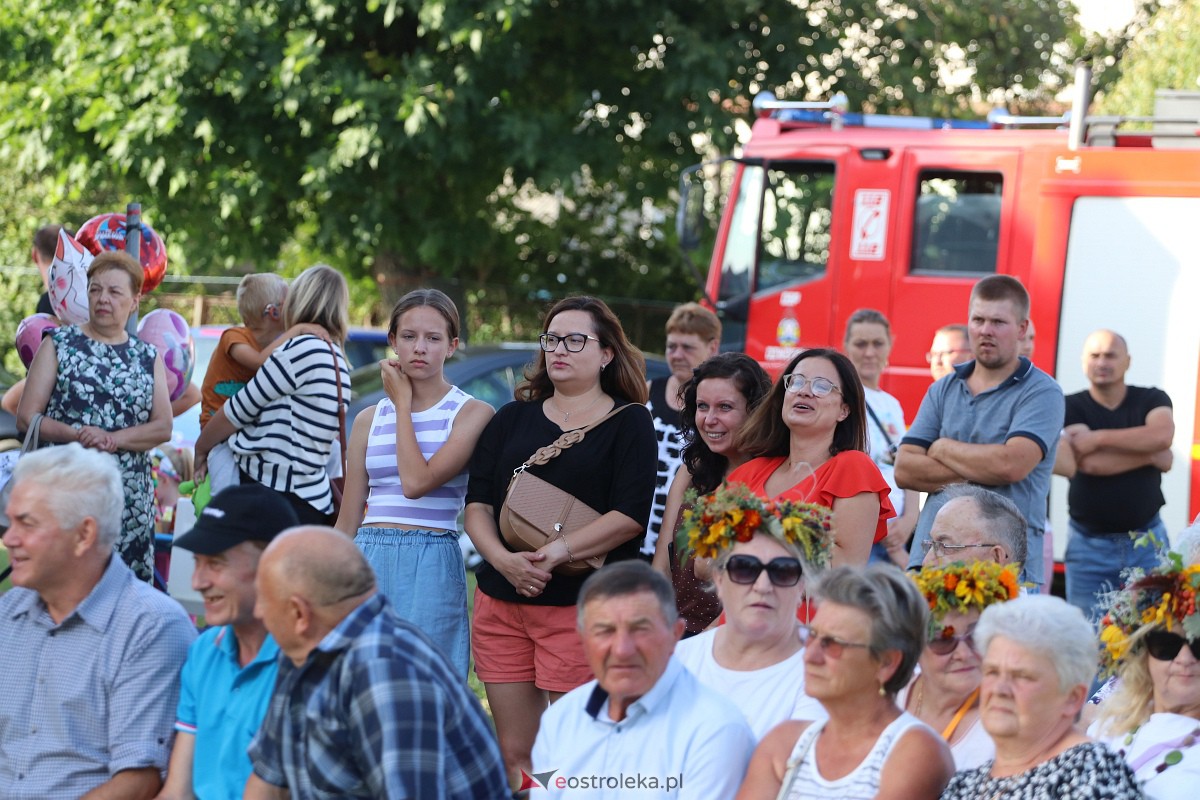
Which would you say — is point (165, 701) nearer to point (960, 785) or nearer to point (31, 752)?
point (31, 752)

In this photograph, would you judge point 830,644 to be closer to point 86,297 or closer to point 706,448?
point 706,448

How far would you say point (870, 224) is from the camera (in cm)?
1001

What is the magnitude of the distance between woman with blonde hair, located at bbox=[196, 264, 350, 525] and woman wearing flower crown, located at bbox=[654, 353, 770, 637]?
1551mm

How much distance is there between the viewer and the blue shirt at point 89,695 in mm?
3881

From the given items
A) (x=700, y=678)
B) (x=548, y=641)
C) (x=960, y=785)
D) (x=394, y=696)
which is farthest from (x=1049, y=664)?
(x=548, y=641)

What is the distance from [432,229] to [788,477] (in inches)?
449

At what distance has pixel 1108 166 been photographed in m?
9.19

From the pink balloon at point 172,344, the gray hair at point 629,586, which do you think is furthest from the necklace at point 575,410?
the pink balloon at point 172,344

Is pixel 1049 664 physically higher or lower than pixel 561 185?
lower

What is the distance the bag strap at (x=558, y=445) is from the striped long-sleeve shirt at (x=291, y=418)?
1.23 metres

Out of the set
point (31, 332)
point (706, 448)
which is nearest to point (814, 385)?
point (706, 448)

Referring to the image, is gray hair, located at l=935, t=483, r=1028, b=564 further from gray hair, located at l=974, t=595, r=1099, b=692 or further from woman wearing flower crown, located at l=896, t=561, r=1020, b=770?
gray hair, located at l=974, t=595, r=1099, b=692

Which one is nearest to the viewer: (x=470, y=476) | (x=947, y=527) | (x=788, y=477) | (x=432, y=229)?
(x=947, y=527)

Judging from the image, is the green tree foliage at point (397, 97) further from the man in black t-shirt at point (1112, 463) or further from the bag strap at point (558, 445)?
the bag strap at point (558, 445)
